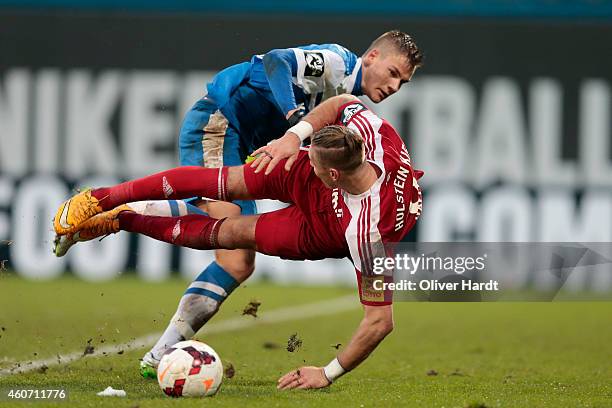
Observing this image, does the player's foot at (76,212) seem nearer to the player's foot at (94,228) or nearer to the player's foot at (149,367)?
the player's foot at (94,228)

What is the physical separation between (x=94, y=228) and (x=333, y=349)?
266 centimetres

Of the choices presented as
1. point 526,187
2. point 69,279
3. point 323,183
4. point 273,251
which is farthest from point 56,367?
point 526,187

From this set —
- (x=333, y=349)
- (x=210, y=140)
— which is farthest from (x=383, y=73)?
(x=333, y=349)

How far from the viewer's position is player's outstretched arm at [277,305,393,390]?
19.0 ft

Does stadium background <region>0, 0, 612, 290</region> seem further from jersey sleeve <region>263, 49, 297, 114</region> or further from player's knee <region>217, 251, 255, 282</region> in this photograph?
jersey sleeve <region>263, 49, 297, 114</region>

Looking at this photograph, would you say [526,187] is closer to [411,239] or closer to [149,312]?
[411,239]

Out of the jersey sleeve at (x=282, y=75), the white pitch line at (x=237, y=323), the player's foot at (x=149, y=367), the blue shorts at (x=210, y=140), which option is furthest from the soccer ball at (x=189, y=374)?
the blue shorts at (x=210, y=140)

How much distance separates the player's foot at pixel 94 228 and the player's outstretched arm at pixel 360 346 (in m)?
A: 1.43

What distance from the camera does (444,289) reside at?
22.2ft

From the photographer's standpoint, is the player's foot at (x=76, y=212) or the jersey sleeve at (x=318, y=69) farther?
the jersey sleeve at (x=318, y=69)

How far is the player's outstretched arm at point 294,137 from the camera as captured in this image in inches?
235

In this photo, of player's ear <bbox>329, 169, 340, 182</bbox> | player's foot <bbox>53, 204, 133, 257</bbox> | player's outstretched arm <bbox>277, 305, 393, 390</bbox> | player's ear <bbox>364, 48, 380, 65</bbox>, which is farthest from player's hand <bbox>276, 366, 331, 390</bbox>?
player's ear <bbox>364, 48, 380, 65</bbox>

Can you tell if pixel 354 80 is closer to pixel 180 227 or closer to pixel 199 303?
pixel 180 227

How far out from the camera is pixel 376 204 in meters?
5.92
